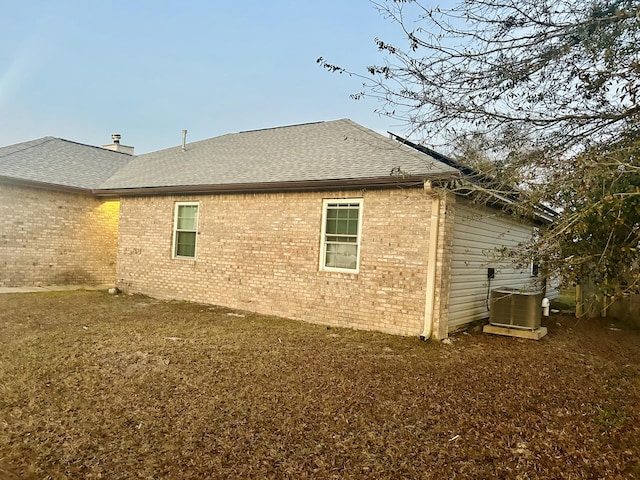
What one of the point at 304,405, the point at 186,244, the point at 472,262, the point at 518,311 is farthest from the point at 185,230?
the point at 518,311

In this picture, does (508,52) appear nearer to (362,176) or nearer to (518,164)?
(518,164)

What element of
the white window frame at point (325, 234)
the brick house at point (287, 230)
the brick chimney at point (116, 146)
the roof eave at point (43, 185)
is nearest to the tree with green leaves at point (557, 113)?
the brick house at point (287, 230)

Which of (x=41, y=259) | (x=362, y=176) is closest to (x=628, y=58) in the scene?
(x=362, y=176)

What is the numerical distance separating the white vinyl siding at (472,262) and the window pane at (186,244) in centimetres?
646

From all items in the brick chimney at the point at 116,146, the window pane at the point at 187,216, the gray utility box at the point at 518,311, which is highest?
the brick chimney at the point at 116,146

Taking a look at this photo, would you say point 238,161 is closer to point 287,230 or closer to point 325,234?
point 287,230

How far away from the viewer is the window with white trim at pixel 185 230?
11062mm

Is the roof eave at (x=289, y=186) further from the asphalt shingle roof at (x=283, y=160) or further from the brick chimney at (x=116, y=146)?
the brick chimney at (x=116, y=146)

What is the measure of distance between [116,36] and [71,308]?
17.3 m

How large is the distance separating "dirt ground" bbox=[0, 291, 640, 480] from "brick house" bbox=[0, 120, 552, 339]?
3.94 feet

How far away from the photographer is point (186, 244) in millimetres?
11180

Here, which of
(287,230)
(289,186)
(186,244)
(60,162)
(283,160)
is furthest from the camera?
(60,162)

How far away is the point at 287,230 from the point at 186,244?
330 centimetres

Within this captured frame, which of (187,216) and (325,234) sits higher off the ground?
(187,216)
